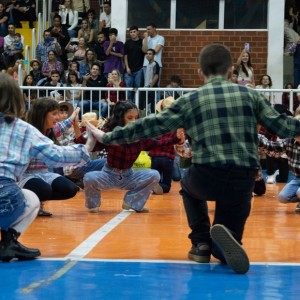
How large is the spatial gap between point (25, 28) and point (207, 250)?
65.3ft

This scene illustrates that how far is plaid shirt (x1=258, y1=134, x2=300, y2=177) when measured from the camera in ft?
34.5

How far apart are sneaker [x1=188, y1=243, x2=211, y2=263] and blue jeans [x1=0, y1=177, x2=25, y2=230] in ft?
4.53

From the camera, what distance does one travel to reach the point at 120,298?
6316 mm

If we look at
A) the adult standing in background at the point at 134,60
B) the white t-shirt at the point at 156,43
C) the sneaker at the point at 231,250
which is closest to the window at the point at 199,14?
the white t-shirt at the point at 156,43

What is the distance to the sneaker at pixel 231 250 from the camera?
23.5 ft

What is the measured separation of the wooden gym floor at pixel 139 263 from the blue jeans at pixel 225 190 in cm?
37

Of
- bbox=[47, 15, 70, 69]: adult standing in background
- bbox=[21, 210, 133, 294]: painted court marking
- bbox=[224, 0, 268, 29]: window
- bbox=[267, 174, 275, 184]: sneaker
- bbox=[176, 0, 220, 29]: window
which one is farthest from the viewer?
bbox=[47, 15, 70, 69]: adult standing in background

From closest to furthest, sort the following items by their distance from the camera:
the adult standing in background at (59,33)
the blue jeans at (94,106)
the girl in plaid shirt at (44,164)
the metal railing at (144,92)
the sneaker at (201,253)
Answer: the sneaker at (201,253), the girl in plaid shirt at (44,164), the metal railing at (144,92), the blue jeans at (94,106), the adult standing in background at (59,33)

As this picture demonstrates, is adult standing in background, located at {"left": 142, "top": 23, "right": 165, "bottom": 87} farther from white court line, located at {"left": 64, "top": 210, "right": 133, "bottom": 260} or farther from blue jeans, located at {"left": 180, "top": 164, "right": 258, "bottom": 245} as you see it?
blue jeans, located at {"left": 180, "top": 164, "right": 258, "bottom": 245}

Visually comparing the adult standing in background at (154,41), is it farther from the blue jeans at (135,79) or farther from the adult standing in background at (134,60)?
the blue jeans at (135,79)

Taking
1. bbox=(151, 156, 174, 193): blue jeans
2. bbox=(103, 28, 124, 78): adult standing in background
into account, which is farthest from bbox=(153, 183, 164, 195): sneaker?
bbox=(103, 28, 124, 78): adult standing in background

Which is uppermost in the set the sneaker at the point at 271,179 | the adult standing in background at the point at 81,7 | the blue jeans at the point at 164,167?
the adult standing in background at the point at 81,7

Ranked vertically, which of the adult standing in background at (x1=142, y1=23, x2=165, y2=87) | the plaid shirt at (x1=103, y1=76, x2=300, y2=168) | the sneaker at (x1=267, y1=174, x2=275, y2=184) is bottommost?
the sneaker at (x1=267, y1=174, x2=275, y2=184)

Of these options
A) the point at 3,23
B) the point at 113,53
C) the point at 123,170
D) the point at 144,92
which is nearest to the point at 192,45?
the point at 113,53
